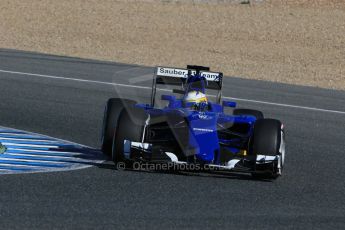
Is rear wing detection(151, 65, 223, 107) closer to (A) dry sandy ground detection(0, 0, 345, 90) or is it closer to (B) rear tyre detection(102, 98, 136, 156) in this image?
(B) rear tyre detection(102, 98, 136, 156)

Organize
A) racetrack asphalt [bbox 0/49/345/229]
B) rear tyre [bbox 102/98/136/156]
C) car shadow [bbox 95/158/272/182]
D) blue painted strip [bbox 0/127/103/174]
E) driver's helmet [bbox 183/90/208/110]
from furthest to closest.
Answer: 1. driver's helmet [bbox 183/90/208/110]
2. rear tyre [bbox 102/98/136/156]
3. car shadow [bbox 95/158/272/182]
4. blue painted strip [bbox 0/127/103/174]
5. racetrack asphalt [bbox 0/49/345/229]

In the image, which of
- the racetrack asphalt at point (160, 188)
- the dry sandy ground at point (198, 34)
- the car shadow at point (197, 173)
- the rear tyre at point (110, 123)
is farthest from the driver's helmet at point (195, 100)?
the dry sandy ground at point (198, 34)

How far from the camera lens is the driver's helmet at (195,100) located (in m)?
12.3

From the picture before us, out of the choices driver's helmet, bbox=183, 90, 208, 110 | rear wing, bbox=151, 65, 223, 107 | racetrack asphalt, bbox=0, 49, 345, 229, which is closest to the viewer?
racetrack asphalt, bbox=0, 49, 345, 229

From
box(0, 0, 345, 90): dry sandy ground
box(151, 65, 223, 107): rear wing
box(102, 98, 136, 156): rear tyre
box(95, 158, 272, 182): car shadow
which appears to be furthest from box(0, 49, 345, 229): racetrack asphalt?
box(0, 0, 345, 90): dry sandy ground

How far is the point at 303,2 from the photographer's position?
36938 mm

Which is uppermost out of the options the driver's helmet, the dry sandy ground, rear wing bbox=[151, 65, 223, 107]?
the dry sandy ground

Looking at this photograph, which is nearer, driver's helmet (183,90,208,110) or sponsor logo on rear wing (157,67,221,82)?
driver's helmet (183,90,208,110)

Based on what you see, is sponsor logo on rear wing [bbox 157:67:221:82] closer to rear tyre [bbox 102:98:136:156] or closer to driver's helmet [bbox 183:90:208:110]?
driver's helmet [bbox 183:90:208:110]

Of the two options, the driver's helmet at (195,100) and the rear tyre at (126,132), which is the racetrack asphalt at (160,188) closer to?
the rear tyre at (126,132)

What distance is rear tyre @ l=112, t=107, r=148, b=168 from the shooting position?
1131cm

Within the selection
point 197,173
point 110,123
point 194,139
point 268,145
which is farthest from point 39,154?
point 268,145

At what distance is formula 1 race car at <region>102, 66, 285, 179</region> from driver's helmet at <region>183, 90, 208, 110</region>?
7.3 inches

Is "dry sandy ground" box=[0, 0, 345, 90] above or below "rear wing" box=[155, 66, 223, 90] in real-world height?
above
